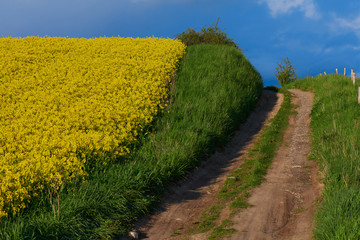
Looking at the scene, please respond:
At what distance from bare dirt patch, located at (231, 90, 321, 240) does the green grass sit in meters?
2.58

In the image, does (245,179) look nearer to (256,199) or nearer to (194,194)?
(256,199)

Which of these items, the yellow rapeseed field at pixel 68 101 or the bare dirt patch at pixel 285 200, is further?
the yellow rapeseed field at pixel 68 101

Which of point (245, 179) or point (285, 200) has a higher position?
point (245, 179)

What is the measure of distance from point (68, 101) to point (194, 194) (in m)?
9.68

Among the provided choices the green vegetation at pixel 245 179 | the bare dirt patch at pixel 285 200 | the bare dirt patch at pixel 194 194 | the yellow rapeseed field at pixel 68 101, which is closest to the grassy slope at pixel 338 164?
the bare dirt patch at pixel 285 200

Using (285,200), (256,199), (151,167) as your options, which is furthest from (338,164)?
(151,167)

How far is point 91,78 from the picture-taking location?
73.2 ft

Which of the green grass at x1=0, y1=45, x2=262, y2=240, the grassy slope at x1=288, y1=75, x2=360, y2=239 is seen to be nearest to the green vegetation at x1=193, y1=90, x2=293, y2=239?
the green grass at x1=0, y1=45, x2=262, y2=240

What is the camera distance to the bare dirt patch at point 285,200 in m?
9.06

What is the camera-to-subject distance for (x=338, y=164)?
11320 millimetres

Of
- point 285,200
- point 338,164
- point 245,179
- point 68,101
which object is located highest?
point 68,101

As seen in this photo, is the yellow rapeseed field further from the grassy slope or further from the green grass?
the grassy slope

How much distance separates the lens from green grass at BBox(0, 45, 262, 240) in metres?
8.66

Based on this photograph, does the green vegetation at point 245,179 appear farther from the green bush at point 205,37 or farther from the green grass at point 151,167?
the green bush at point 205,37
